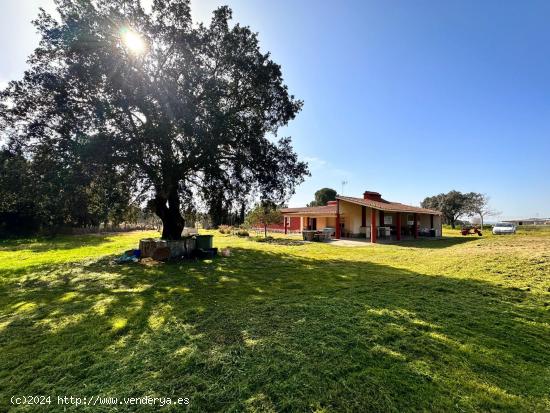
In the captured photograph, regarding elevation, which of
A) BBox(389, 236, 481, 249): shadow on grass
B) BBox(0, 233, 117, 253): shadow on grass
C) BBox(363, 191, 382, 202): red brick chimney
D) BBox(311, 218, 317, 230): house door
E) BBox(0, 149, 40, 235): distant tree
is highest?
BBox(363, 191, 382, 202): red brick chimney

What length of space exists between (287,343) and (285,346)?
10 centimetres

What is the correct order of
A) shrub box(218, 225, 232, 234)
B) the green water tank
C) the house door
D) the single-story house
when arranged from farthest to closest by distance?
shrub box(218, 225, 232, 234) → the house door → the single-story house → the green water tank

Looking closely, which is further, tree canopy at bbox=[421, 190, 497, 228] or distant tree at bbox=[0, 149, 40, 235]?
tree canopy at bbox=[421, 190, 497, 228]

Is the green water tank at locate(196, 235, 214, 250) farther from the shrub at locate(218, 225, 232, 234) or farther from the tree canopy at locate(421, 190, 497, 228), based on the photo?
the tree canopy at locate(421, 190, 497, 228)

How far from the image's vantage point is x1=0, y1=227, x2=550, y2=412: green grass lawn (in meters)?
3.25

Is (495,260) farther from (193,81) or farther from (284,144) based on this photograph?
(193,81)

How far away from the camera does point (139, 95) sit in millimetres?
12070

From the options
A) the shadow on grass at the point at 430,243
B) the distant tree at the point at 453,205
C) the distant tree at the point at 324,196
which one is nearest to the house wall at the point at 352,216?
the shadow on grass at the point at 430,243

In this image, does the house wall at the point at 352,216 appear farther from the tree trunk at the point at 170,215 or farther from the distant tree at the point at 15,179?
the distant tree at the point at 15,179

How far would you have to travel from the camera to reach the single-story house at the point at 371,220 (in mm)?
25984

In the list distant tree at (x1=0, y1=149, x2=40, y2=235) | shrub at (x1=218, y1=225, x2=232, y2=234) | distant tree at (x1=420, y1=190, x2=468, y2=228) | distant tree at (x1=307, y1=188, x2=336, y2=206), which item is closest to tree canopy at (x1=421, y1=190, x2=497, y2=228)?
distant tree at (x1=420, y1=190, x2=468, y2=228)

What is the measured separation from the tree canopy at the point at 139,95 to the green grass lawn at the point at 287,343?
21.1 feet

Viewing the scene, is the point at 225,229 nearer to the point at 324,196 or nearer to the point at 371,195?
the point at 371,195

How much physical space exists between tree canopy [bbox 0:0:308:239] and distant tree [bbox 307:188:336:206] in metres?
54.8
